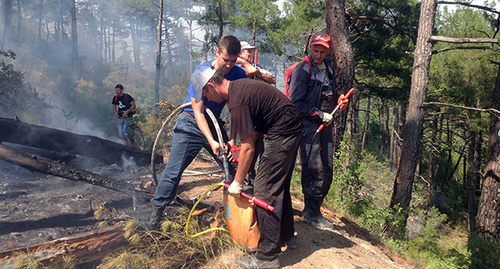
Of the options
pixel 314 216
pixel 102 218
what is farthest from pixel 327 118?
pixel 102 218

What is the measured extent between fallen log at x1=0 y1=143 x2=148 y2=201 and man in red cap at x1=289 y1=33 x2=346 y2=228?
2695 mm

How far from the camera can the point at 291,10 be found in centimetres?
1446

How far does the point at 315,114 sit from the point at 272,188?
1.26 metres

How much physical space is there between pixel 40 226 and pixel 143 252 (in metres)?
2.19

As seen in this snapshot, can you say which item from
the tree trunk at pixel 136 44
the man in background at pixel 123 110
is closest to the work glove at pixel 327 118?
the man in background at pixel 123 110

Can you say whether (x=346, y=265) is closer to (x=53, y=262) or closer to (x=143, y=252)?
(x=143, y=252)

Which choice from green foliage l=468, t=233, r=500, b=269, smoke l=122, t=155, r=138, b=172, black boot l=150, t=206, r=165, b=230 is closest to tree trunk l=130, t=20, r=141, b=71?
smoke l=122, t=155, r=138, b=172

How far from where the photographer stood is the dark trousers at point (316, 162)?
367cm

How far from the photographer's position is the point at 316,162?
3656 millimetres

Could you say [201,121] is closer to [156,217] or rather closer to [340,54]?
[156,217]

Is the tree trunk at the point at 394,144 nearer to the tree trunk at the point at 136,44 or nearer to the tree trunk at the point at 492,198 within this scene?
the tree trunk at the point at 492,198

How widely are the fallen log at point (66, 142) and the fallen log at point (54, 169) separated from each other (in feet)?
4.56

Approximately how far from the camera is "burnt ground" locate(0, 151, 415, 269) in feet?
10.5

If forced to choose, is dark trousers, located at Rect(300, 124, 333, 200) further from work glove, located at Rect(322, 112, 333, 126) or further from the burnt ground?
the burnt ground
